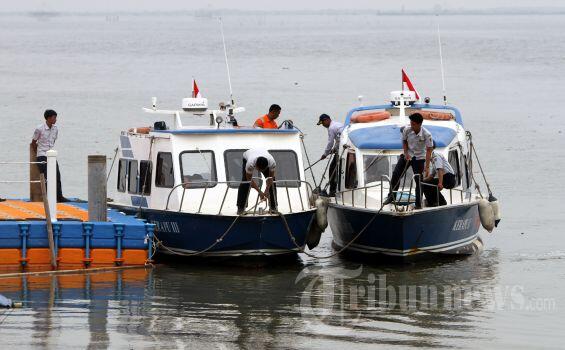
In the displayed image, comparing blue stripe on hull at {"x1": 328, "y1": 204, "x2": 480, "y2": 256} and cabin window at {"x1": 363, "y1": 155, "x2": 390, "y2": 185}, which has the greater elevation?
cabin window at {"x1": 363, "y1": 155, "x2": 390, "y2": 185}

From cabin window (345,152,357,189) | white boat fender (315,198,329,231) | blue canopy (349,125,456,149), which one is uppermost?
blue canopy (349,125,456,149)

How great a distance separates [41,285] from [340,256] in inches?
234

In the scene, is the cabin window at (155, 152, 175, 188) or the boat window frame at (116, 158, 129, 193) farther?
the boat window frame at (116, 158, 129, 193)

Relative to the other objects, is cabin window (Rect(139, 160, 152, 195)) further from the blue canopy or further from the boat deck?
the blue canopy

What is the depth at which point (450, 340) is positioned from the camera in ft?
47.1

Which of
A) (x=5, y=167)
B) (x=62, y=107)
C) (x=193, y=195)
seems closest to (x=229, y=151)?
(x=193, y=195)

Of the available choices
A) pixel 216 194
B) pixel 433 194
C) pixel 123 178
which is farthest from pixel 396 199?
pixel 123 178

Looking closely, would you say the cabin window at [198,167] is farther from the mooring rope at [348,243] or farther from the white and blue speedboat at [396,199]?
the white and blue speedboat at [396,199]

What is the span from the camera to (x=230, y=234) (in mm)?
18438

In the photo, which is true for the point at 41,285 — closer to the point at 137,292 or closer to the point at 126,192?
the point at 137,292

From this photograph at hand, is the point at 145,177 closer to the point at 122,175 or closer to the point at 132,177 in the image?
the point at 132,177

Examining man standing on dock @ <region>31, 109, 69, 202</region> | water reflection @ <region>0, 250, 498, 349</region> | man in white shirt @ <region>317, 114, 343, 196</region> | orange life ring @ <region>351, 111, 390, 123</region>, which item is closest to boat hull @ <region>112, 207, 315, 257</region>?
water reflection @ <region>0, 250, 498, 349</region>

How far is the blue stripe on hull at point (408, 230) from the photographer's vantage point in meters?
19.0

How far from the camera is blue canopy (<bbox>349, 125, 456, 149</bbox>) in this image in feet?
65.9
